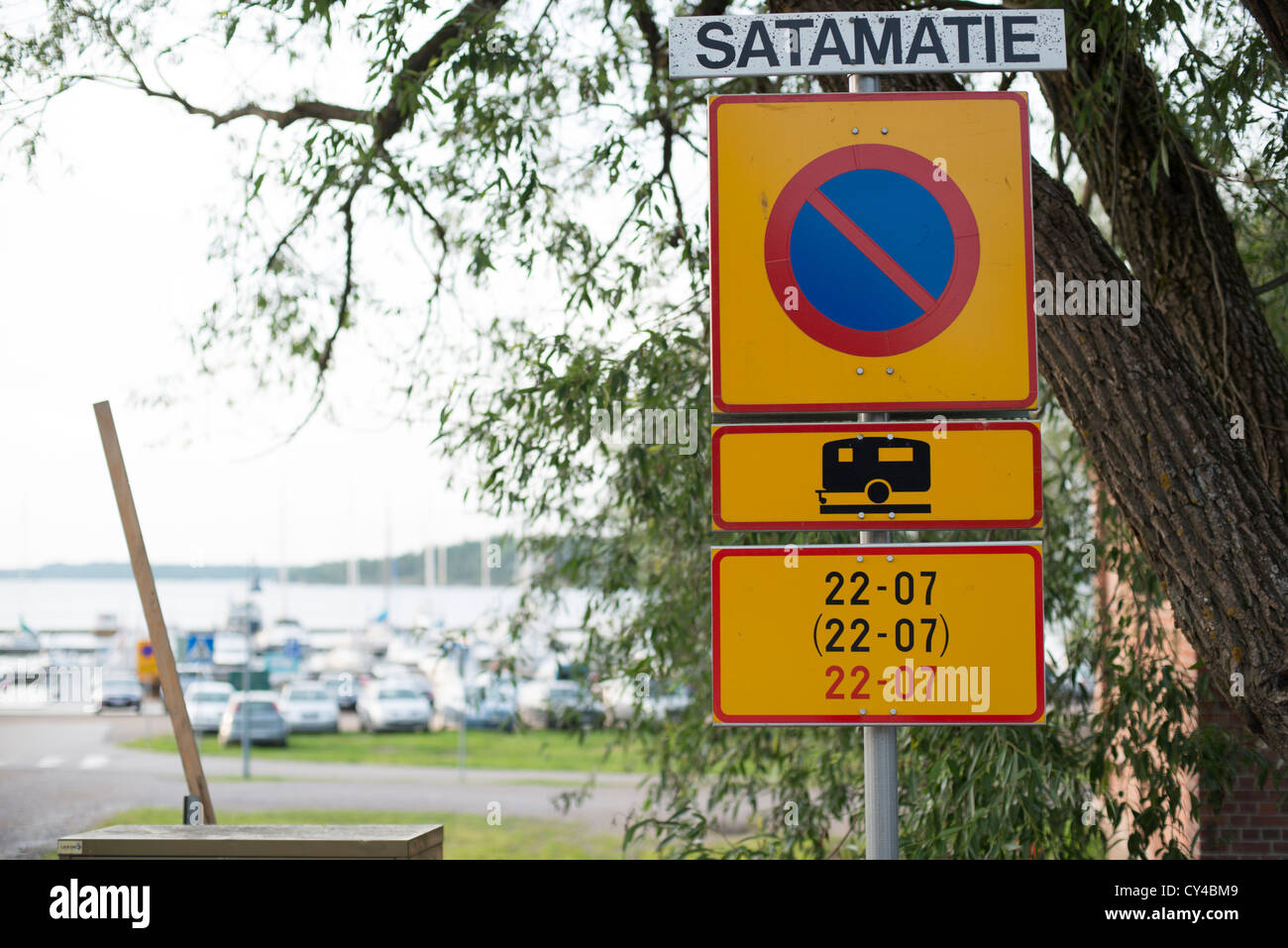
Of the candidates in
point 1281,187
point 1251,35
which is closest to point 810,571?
point 1251,35

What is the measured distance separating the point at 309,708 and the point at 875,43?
1246 inches

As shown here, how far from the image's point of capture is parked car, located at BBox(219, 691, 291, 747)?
1113 inches

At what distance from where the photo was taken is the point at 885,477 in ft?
7.88

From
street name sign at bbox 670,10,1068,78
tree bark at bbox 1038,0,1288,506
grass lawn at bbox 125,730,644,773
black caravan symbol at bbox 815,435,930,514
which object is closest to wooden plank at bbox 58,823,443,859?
black caravan symbol at bbox 815,435,930,514

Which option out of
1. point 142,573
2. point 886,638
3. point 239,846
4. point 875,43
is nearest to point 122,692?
point 142,573

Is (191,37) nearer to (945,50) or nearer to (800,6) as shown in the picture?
(800,6)

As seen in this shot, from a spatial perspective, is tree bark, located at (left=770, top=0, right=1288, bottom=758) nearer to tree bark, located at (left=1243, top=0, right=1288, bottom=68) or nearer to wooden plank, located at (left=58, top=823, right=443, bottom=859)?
tree bark, located at (left=1243, top=0, right=1288, bottom=68)

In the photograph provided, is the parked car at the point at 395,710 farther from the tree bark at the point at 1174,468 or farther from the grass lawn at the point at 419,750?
the tree bark at the point at 1174,468

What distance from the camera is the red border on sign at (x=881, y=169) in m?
2.45

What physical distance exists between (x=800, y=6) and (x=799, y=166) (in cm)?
165

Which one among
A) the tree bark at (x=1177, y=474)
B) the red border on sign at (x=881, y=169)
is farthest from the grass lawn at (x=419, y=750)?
the red border on sign at (x=881, y=169)

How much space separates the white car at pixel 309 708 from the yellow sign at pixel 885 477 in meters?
31.1

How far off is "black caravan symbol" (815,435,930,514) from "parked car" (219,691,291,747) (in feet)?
92.6
